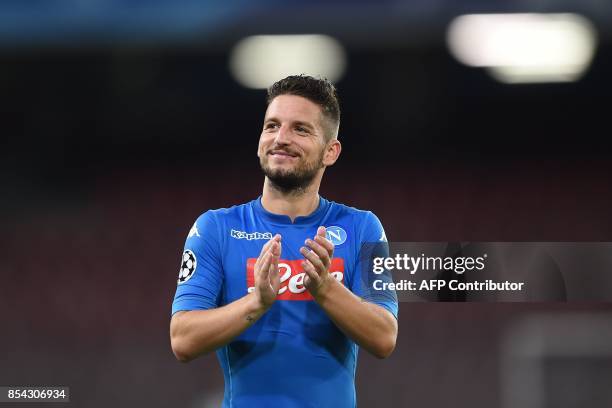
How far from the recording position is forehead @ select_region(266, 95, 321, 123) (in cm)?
159

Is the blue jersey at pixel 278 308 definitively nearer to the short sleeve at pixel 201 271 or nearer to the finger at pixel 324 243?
the short sleeve at pixel 201 271

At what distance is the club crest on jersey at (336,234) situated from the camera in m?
1.57

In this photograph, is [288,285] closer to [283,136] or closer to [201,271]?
[201,271]

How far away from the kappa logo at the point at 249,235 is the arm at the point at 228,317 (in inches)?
→ 7.9

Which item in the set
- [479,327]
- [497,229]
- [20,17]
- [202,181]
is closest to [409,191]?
[497,229]

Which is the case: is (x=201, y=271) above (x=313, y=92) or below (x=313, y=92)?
below

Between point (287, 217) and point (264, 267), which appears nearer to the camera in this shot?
point (264, 267)

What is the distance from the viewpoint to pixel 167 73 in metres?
3.09

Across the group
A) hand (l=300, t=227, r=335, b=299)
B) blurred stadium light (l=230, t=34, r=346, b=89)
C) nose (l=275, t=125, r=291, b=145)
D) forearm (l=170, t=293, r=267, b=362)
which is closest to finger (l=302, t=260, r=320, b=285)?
hand (l=300, t=227, r=335, b=299)

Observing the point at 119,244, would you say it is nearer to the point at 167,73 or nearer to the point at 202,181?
the point at 202,181

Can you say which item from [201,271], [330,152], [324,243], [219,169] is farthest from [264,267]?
[219,169]

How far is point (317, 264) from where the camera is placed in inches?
52.8

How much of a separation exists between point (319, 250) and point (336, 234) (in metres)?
0.26

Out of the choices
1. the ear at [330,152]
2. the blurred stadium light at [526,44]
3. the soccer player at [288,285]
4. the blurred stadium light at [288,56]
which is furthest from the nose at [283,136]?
the blurred stadium light at [526,44]
